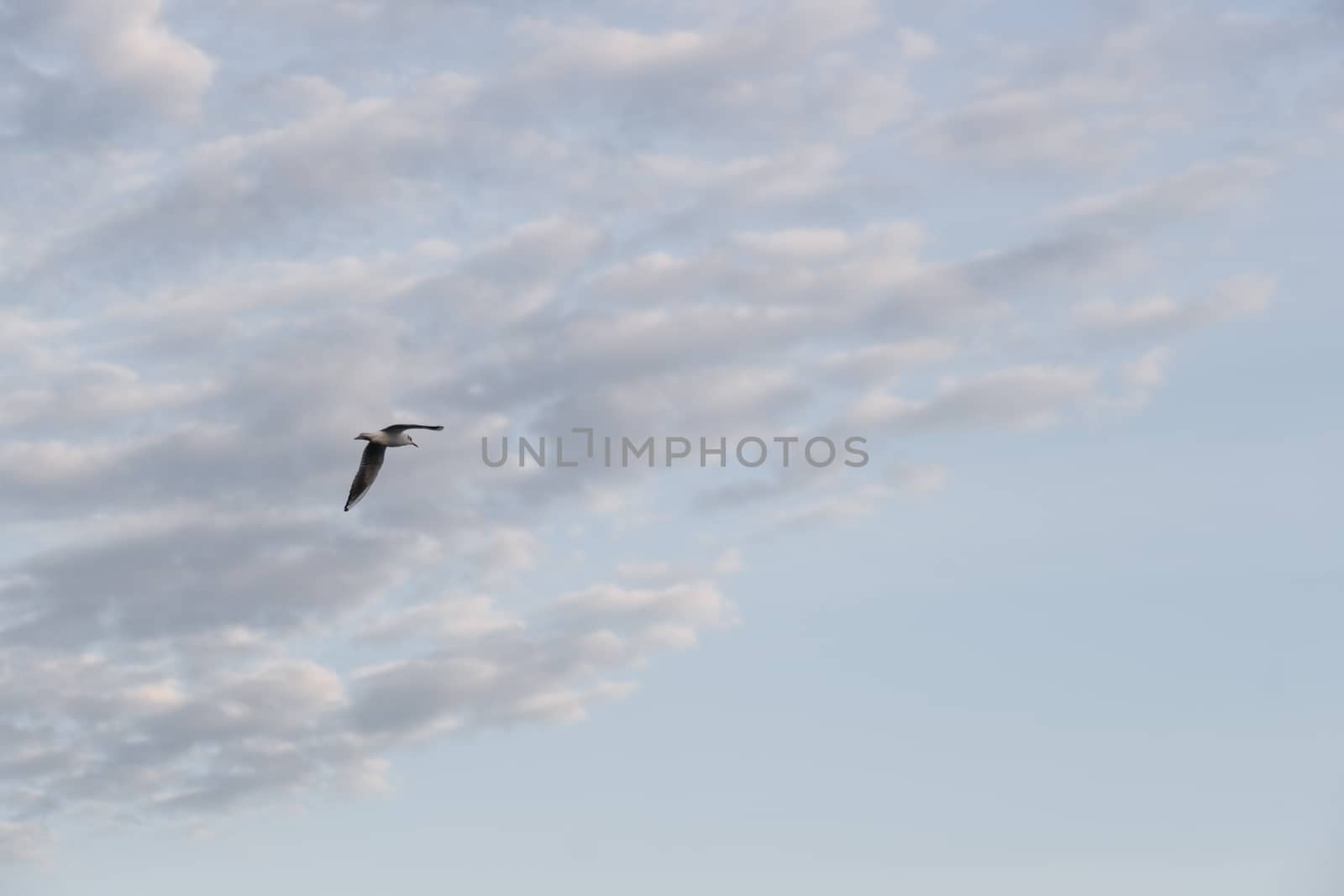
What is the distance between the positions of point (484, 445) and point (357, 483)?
90.9ft

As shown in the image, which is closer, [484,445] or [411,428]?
[411,428]

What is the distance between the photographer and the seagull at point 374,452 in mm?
102188

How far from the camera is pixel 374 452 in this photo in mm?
107250

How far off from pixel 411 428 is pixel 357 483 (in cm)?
824

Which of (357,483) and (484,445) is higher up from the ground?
(484,445)

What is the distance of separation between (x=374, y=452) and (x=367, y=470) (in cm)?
178

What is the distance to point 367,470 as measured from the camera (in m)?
106

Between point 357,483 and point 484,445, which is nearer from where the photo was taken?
point 357,483

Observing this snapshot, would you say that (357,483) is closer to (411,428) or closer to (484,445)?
(411,428)

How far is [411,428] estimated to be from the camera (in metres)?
100

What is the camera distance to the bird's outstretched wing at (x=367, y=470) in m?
104

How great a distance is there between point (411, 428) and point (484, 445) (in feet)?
106

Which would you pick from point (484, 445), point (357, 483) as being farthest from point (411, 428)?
point (484, 445)

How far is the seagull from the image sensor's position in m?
102
